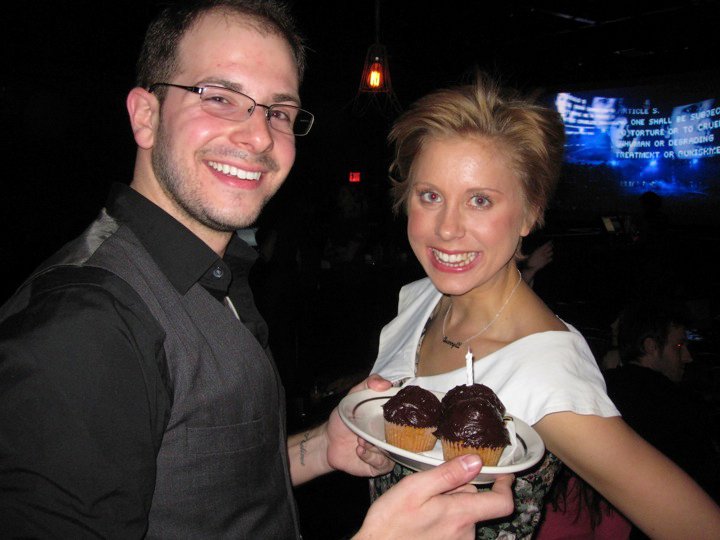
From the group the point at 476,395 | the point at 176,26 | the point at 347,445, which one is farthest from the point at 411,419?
the point at 176,26

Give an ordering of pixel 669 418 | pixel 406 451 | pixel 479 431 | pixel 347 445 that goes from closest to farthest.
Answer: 1. pixel 406 451
2. pixel 479 431
3. pixel 347 445
4. pixel 669 418

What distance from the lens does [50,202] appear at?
7.08 m

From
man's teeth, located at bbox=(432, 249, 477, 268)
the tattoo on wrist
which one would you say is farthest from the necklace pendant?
the tattoo on wrist

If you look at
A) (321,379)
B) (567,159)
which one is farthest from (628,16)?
(321,379)

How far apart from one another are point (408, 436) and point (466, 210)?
37.7 inches

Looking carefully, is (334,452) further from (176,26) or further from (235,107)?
(176,26)

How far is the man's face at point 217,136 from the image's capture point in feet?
5.38

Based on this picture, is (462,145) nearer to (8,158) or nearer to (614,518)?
(614,518)

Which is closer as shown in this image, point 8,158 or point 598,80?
point 8,158

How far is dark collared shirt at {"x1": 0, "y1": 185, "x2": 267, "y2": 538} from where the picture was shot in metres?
0.99

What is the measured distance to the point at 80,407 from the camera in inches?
41.2

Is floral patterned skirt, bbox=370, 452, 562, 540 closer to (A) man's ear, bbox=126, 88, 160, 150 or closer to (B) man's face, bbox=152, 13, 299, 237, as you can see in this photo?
(B) man's face, bbox=152, 13, 299, 237

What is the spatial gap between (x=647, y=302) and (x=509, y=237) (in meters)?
2.71

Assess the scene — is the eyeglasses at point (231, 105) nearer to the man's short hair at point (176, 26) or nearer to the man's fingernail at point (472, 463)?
the man's short hair at point (176, 26)
